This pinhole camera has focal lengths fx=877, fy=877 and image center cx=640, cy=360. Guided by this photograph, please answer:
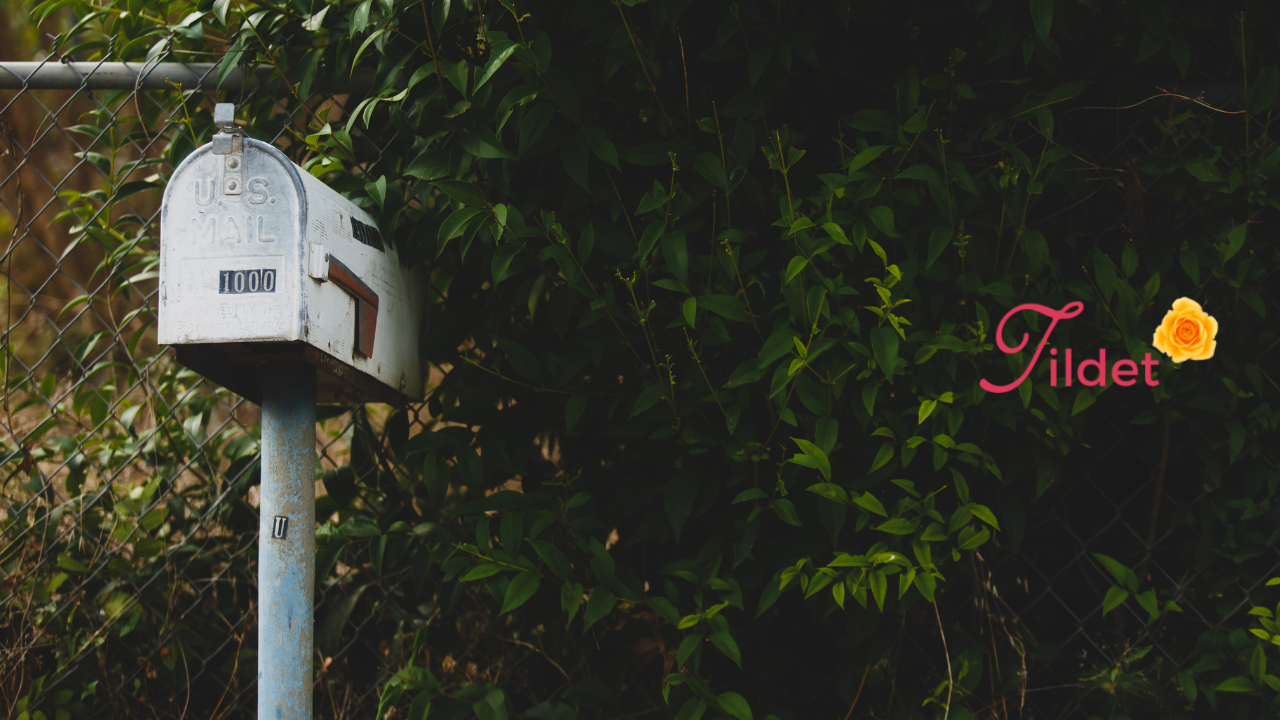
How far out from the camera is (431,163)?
1.43 metres

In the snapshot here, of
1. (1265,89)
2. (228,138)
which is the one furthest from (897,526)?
(228,138)

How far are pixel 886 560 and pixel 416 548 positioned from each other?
0.88 m

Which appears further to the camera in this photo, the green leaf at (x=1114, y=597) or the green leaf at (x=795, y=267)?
the green leaf at (x=1114, y=597)

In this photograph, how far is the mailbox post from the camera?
1.17 m

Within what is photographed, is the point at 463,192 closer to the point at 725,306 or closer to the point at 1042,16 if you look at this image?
the point at 725,306

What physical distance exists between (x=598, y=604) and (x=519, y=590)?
0.13 m

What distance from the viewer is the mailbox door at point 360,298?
4.00 ft

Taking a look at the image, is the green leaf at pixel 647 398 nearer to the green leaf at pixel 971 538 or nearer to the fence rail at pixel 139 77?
the green leaf at pixel 971 538

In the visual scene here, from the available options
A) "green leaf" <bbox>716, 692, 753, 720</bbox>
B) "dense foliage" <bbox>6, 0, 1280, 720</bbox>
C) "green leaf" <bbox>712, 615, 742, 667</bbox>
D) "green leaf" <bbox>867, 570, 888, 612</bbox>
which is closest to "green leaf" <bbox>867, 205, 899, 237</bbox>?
"dense foliage" <bbox>6, 0, 1280, 720</bbox>

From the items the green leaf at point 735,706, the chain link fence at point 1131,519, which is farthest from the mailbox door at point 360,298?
the chain link fence at point 1131,519

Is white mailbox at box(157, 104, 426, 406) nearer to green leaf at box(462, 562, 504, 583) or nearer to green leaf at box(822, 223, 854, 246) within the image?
green leaf at box(462, 562, 504, 583)

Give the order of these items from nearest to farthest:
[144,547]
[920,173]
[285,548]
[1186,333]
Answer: [285,548]
[920,173]
[1186,333]
[144,547]

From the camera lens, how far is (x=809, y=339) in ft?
4.30

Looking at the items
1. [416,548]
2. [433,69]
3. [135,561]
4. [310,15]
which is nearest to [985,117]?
[433,69]
